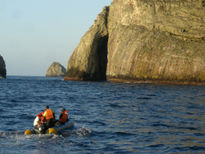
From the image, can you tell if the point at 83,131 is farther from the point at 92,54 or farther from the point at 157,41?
the point at 92,54

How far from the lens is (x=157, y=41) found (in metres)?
79.2

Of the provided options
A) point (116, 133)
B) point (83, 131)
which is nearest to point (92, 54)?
point (83, 131)

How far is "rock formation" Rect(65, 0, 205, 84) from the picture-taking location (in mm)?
73312

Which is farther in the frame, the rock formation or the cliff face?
the cliff face

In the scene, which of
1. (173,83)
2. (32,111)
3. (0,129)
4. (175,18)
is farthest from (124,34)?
(0,129)

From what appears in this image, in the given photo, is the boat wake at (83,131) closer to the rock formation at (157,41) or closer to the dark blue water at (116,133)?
the dark blue water at (116,133)

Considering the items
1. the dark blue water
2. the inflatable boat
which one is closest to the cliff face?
the dark blue water

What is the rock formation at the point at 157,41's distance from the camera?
7331 centimetres

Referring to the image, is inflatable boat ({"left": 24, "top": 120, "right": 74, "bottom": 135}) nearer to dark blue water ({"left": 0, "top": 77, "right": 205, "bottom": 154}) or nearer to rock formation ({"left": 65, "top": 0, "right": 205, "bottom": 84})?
dark blue water ({"left": 0, "top": 77, "right": 205, "bottom": 154})

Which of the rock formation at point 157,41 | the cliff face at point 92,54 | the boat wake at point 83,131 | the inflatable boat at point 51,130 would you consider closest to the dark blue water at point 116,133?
the boat wake at point 83,131

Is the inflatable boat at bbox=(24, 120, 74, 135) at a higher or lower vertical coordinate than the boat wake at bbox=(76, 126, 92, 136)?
higher

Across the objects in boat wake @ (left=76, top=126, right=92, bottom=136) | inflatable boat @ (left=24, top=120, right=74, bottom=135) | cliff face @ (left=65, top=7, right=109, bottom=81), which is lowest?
boat wake @ (left=76, top=126, right=92, bottom=136)

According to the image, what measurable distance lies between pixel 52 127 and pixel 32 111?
10.7m

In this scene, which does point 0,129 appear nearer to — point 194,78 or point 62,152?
point 62,152
